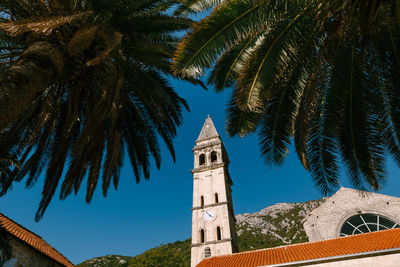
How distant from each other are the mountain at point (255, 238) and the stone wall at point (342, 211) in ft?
81.7

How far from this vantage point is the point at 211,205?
23.8 meters

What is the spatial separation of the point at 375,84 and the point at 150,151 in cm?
656

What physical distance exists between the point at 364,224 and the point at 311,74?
22.4 m

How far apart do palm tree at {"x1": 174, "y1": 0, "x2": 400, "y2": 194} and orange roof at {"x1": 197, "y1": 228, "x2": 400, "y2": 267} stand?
9160mm

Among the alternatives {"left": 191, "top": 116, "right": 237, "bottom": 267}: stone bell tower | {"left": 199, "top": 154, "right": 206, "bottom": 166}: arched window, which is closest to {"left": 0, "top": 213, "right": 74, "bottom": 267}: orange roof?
{"left": 191, "top": 116, "right": 237, "bottom": 267}: stone bell tower

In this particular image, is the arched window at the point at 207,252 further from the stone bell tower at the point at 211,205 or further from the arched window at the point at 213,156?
the arched window at the point at 213,156

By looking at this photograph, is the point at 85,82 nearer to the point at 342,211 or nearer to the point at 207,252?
the point at 207,252

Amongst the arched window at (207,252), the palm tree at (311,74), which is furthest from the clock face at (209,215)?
the palm tree at (311,74)

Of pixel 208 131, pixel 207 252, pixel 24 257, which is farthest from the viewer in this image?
pixel 208 131

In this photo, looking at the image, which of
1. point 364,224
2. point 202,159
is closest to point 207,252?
point 202,159

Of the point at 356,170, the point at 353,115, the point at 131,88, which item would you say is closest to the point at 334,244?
the point at 356,170

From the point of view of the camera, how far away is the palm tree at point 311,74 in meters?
4.37

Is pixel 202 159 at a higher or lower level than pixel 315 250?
higher

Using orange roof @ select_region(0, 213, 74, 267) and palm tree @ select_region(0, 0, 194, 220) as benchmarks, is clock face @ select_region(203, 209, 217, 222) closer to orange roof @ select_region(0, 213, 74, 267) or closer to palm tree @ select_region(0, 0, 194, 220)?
orange roof @ select_region(0, 213, 74, 267)
